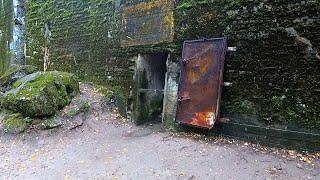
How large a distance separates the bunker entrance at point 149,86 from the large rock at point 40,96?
1.83 metres

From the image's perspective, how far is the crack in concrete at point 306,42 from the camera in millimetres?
5133

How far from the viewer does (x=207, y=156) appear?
215 inches

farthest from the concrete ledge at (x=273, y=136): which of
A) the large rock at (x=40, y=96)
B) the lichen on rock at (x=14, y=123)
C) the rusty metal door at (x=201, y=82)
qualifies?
the lichen on rock at (x=14, y=123)

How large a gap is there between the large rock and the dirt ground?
53cm

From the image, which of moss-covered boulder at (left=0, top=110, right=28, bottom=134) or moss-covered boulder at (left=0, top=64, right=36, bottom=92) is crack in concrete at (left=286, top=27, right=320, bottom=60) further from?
moss-covered boulder at (left=0, top=64, right=36, bottom=92)

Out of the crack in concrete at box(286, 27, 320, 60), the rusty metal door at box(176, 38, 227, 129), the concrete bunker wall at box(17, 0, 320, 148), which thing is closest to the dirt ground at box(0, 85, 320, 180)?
the rusty metal door at box(176, 38, 227, 129)

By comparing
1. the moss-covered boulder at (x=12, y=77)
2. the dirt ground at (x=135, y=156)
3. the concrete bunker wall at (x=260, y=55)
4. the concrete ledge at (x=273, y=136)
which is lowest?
the dirt ground at (x=135, y=156)

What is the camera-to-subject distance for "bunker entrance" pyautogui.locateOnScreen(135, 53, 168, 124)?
25.5 ft

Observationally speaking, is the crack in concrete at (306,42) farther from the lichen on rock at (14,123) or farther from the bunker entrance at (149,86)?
the lichen on rock at (14,123)

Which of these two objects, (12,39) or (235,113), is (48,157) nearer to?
(235,113)

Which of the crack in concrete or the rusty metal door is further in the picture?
the rusty metal door

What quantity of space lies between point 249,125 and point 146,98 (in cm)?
290

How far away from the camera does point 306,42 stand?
521cm

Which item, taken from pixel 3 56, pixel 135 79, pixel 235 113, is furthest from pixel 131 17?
pixel 3 56
